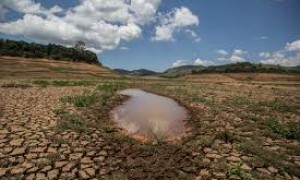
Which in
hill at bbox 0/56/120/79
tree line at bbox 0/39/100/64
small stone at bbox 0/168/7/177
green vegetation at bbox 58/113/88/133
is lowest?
small stone at bbox 0/168/7/177

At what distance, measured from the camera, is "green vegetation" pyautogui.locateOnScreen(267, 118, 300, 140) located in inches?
315

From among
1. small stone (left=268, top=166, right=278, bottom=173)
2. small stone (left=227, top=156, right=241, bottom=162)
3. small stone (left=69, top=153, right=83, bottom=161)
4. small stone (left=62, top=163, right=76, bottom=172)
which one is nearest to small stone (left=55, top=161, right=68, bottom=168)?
small stone (left=62, top=163, right=76, bottom=172)

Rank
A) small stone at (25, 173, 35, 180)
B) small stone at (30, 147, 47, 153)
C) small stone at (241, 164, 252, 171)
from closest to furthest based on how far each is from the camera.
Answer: small stone at (25, 173, 35, 180) < small stone at (241, 164, 252, 171) < small stone at (30, 147, 47, 153)

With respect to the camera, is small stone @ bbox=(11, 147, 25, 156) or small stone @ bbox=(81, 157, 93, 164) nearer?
small stone @ bbox=(81, 157, 93, 164)

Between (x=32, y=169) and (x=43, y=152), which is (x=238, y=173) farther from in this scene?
(x=43, y=152)

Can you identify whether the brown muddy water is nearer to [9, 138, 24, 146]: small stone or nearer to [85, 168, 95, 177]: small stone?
[85, 168, 95, 177]: small stone

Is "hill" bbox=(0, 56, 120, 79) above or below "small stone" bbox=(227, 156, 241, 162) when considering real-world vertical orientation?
above

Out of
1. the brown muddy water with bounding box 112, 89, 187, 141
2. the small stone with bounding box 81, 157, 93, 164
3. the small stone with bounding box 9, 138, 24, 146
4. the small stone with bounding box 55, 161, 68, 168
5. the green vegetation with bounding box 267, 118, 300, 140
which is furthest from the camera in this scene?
the brown muddy water with bounding box 112, 89, 187, 141

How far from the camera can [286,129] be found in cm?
866

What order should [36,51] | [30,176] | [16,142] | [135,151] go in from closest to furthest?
[30,176]
[135,151]
[16,142]
[36,51]

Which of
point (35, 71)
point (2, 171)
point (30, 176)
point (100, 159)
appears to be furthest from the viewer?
point (35, 71)

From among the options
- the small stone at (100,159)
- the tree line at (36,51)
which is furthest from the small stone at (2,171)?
the tree line at (36,51)

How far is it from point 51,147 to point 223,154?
4.50 metres

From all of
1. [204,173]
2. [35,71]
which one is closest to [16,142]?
[204,173]
